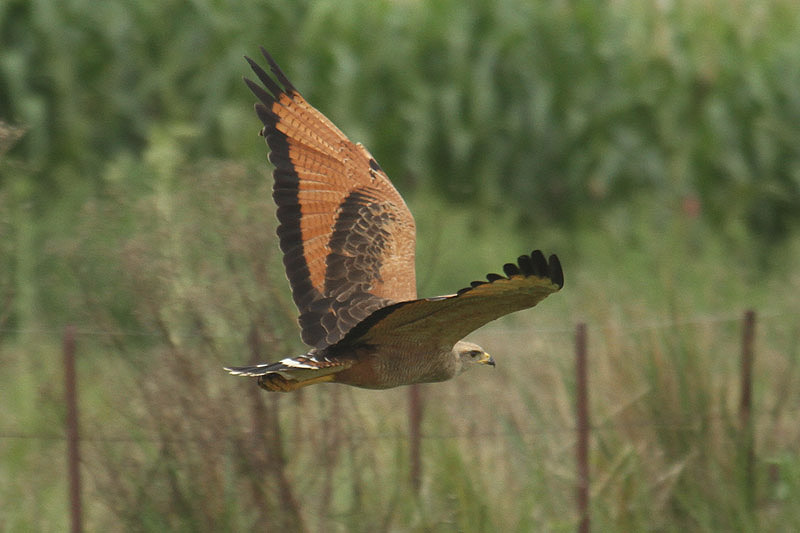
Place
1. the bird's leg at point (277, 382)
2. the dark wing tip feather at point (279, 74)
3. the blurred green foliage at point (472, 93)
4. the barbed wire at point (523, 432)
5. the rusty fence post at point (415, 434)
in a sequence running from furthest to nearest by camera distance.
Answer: the blurred green foliage at point (472, 93) < the rusty fence post at point (415, 434) < the barbed wire at point (523, 432) < the dark wing tip feather at point (279, 74) < the bird's leg at point (277, 382)

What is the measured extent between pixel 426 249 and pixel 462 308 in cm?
491

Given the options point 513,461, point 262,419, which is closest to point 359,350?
point 262,419

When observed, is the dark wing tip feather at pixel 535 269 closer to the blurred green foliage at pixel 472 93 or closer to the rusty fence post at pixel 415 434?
the rusty fence post at pixel 415 434

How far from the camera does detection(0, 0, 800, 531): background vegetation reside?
185 inches

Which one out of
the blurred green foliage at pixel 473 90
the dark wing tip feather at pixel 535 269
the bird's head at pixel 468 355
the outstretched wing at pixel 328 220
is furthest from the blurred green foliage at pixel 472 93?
the dark wing tip feather at pixel 535 269

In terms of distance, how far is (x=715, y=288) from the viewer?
8266 millimetres

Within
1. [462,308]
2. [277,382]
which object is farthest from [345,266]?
[462,308]

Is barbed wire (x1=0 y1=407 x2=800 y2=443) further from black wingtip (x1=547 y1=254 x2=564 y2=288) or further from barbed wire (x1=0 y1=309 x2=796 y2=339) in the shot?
black wingtip (x1=547 y1=254 x2=564 y2=288)

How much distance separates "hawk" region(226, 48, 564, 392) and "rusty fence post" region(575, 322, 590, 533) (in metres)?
1.18

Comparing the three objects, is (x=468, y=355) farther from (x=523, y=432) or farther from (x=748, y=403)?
(x=748, y=403)

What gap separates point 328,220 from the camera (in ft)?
14.0

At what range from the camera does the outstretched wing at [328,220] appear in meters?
4.11

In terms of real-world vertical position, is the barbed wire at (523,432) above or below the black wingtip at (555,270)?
below

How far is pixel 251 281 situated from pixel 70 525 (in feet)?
4.16
